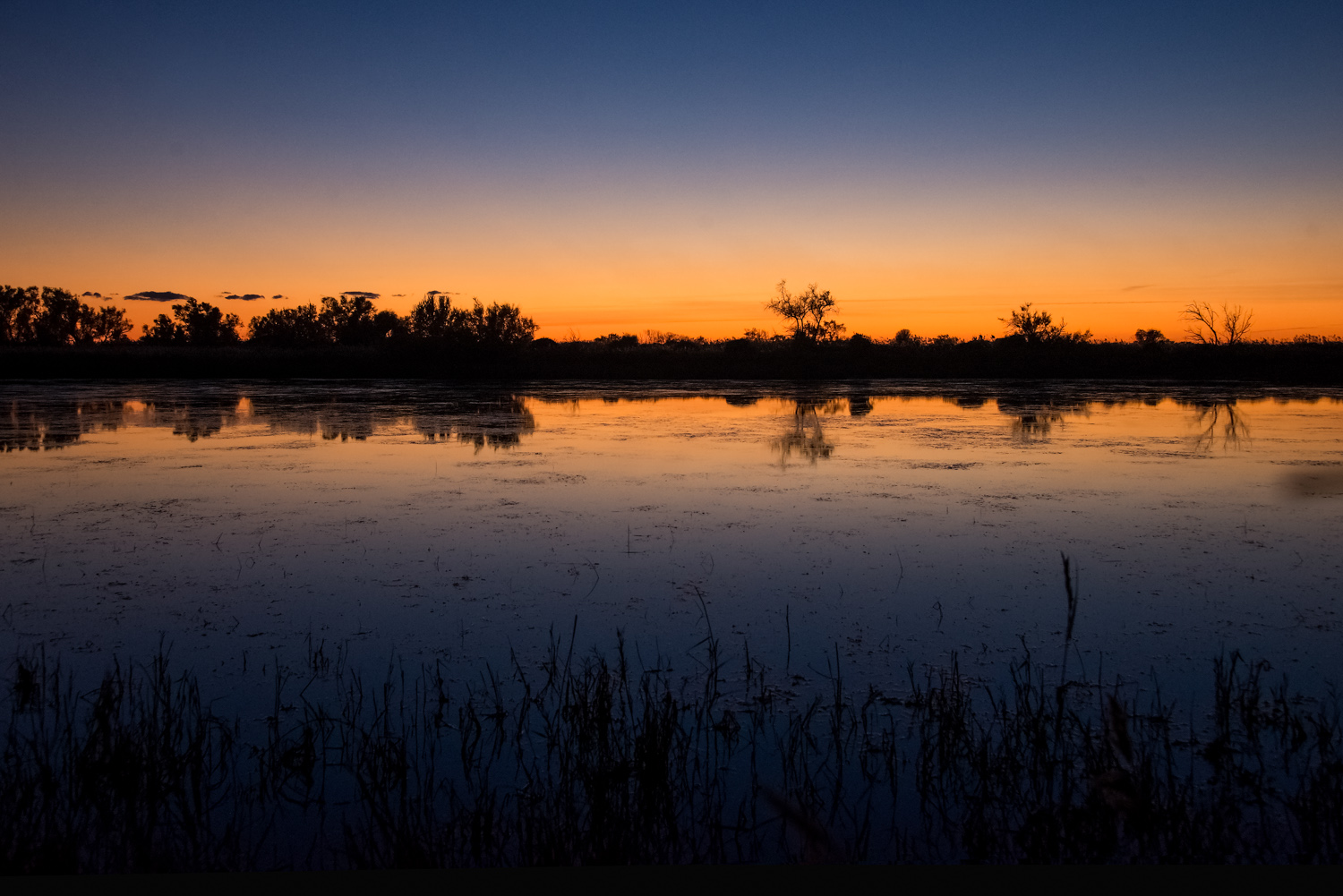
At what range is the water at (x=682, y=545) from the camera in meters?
4.90

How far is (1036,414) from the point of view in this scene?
20266 mm

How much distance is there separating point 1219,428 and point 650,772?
1718 cm

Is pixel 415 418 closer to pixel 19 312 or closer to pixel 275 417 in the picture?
pixel 275 417

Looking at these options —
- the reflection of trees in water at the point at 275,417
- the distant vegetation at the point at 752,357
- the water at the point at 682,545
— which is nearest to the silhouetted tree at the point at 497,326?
the distant vegetation at the point at 752,357

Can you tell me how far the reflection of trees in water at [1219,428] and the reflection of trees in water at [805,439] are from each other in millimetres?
5726

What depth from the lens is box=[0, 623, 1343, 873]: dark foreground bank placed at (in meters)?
2.90

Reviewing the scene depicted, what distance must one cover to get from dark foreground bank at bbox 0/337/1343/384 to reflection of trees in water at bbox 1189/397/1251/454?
21.3 meters

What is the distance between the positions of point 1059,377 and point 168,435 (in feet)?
126

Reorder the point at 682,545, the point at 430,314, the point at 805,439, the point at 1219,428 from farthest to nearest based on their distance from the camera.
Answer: the point at 430,314 < the point at 1219,428 < the point at 805,439 < the point at 682,545

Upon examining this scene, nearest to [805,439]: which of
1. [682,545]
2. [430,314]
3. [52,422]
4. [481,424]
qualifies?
[481,424]

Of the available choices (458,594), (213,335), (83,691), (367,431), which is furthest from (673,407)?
(213,335)

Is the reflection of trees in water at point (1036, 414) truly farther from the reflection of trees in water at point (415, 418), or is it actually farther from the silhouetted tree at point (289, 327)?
the silhouetted tree at point (289, 327)

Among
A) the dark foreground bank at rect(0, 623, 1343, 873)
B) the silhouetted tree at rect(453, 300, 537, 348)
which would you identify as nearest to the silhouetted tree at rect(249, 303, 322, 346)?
the silhouetted tree at rect(453, 300, 537, 348)

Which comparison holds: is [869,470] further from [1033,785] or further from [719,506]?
[1033,785]
